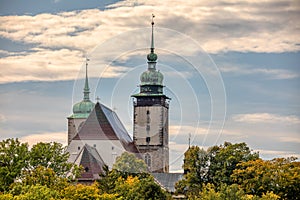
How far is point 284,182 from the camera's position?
259 feet

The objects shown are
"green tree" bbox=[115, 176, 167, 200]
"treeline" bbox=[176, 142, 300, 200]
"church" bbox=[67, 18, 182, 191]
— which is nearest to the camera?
"green tree" bbox=[115, 176, 167, 200]

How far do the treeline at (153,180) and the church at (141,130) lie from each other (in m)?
53.0

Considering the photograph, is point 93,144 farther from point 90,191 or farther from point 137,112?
point 90,191

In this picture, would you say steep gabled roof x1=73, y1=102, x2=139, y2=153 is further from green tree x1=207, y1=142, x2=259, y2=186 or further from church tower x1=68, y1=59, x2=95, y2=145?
green tree x1=207, y1=142, x2=259, y2=186

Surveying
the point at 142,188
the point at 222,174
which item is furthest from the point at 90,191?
the point at 222,174

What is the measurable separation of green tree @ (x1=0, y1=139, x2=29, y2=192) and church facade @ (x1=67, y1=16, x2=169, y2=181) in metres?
69.9

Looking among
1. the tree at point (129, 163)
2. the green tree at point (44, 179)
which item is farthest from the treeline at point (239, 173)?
the tree at point (129, 163)

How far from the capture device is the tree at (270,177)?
78.8 meters

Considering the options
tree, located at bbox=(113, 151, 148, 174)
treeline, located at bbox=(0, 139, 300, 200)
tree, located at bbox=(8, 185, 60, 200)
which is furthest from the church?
tree, located at bbox=(8, 185, 60, 200)

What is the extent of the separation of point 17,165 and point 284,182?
75.2 feet

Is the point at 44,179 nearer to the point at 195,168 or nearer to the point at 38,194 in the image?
the point at 38,194

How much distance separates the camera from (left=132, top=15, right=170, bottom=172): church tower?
6161 inches

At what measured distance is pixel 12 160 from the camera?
73.4m

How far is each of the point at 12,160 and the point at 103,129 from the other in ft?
254
